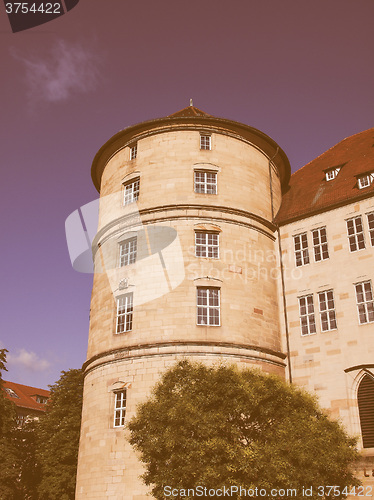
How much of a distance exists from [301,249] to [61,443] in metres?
18.0

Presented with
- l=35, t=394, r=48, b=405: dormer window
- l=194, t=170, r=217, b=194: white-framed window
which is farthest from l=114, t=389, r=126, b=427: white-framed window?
l=35, t=394, r=48, b=405: dormer window

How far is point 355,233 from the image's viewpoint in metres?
25.7

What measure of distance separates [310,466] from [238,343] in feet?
30.3

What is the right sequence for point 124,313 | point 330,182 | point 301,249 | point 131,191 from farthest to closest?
1. point 330,182
2. point 131,191
3. point 301,249
4. point 124,313

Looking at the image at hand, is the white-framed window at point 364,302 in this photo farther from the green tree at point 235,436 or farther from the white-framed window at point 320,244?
the green tree at point 235,436

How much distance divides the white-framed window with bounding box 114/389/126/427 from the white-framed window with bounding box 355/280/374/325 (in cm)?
1188

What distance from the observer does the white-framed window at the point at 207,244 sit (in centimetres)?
2586

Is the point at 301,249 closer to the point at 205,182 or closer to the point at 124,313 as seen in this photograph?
the point at 205,182

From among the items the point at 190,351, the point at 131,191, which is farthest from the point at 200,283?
the point at 131,191

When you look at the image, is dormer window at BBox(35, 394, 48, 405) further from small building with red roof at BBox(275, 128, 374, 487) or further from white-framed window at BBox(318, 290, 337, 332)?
white-framed window at BBox(318, 290, 337, 332)

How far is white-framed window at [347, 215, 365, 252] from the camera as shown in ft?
82.9

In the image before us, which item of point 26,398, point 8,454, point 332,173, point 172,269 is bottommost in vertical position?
point 8,454

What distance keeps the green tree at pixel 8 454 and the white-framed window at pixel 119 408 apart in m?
10.1

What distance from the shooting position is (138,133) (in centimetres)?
3002
